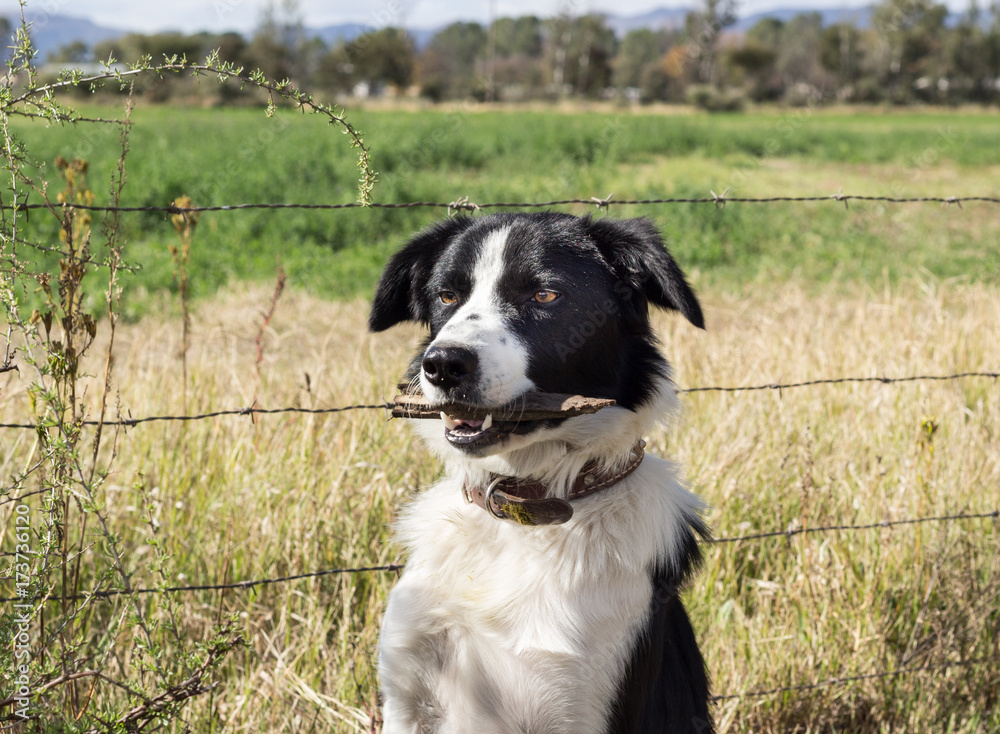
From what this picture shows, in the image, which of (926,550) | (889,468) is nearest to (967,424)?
(889,468)

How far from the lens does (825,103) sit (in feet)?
191

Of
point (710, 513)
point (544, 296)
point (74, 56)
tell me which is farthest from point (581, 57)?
point (544, 296)

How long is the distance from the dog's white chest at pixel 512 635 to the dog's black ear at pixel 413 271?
0.79 metres

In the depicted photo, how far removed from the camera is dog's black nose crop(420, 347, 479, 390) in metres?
1.94

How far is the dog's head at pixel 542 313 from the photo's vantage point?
6.70 feet

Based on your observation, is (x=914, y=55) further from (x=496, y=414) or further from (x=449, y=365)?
(x=449, y=365)

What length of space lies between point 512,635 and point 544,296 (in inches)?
34.1

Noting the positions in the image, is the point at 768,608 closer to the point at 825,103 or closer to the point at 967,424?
the point at 967,424

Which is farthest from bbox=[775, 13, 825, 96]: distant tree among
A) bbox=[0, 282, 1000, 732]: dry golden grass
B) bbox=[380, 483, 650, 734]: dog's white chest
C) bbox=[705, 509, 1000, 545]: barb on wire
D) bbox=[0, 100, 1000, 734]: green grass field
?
bbox=[380, 483, 650, 734]: dog's white chest

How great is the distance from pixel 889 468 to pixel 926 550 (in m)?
0.53

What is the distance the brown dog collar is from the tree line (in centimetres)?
3852

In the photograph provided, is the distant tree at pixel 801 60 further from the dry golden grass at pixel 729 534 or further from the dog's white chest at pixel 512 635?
the dog's white chest at pixel 512 635

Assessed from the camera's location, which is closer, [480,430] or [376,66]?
[480,430]

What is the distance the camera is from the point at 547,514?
209cm
